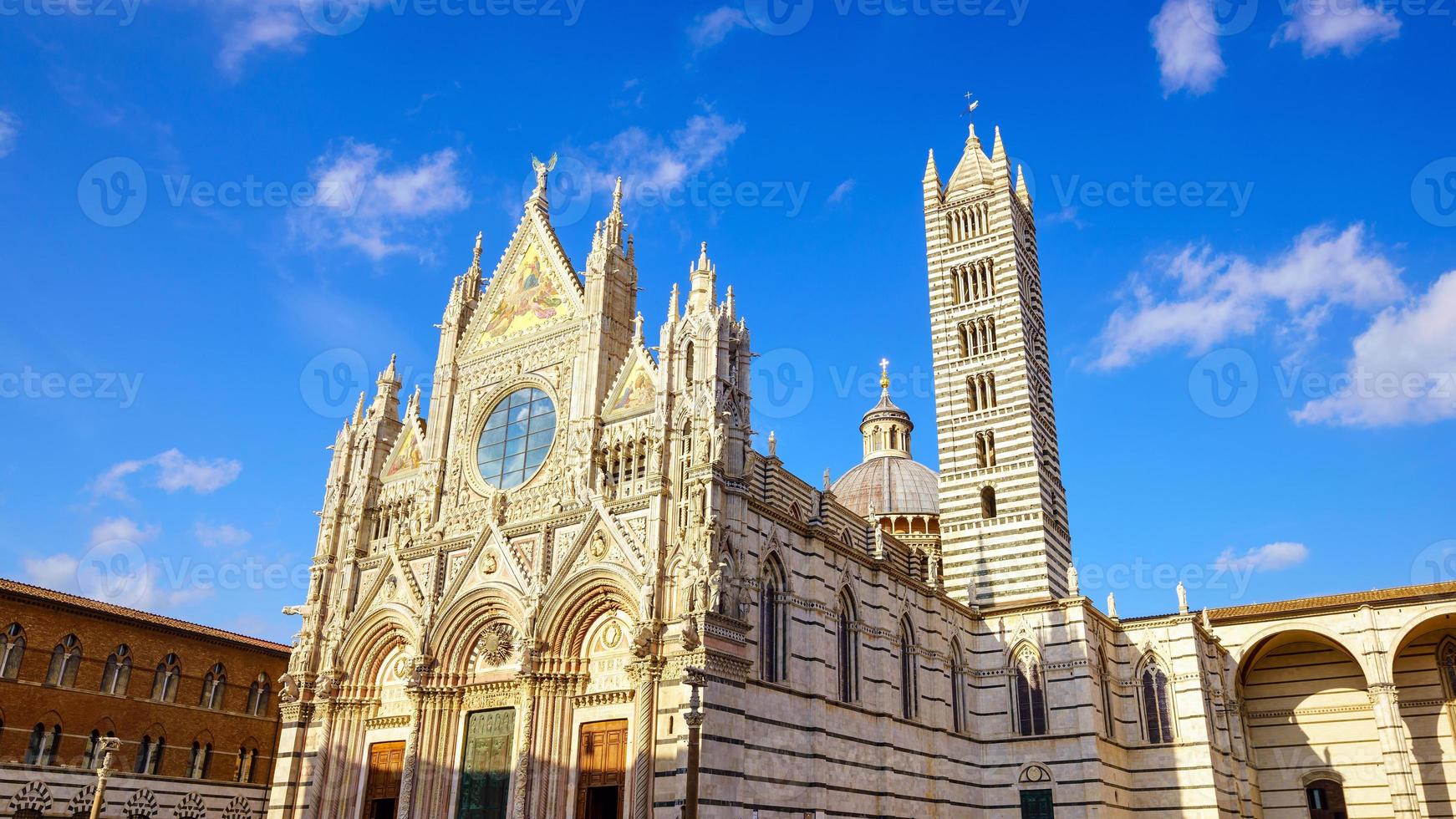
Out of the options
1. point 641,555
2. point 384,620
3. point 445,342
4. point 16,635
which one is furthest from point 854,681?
point 16,635

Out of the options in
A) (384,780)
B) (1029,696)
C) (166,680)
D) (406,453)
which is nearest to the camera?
(384,780)

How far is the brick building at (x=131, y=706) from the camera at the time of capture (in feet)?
96.1

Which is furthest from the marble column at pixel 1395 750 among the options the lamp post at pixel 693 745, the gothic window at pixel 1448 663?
the lamp post at pixel 693 745

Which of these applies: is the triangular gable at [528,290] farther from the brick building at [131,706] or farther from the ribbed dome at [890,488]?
the ribbed dome at [890,488]

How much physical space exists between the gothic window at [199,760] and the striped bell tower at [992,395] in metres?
24.4

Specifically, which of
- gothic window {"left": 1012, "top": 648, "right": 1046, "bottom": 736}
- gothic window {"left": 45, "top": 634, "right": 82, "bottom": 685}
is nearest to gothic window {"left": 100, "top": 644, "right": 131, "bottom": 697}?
gothic window {"left": 45, "top": 634, "right": 82, "bottom": 685}

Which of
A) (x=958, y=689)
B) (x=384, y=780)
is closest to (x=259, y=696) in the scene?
(x=384, y=780)

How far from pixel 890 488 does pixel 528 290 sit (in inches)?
889

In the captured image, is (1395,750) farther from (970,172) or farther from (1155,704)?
(970,172)

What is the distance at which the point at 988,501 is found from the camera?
1559 inches

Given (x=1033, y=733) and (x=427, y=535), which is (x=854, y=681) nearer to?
(x=1033, y=733)

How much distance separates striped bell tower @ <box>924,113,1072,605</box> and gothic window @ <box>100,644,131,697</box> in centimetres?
2592

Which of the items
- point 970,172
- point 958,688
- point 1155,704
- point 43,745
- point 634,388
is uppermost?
point 970,172

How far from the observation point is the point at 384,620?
97.9ft
